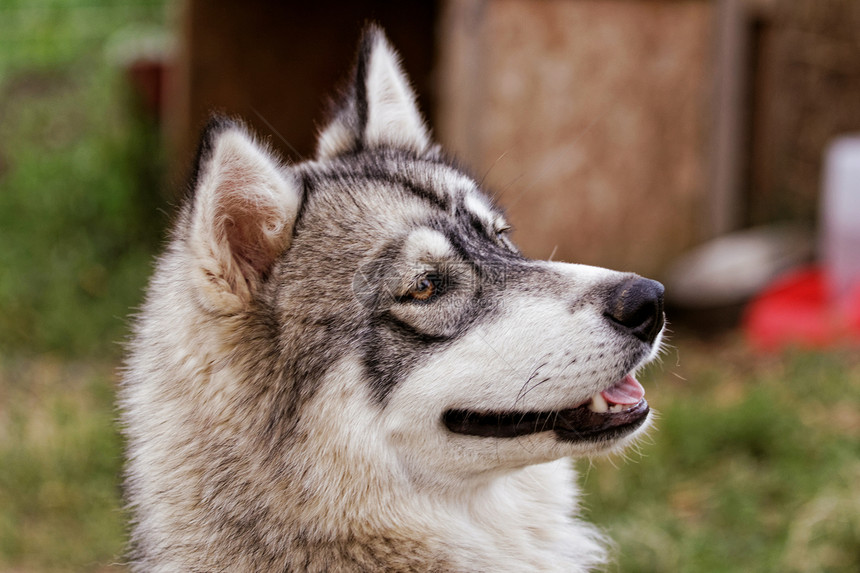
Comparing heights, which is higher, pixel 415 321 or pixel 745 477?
pixel 415 321

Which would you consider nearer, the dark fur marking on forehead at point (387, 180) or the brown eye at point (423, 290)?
the brown eye at point (423, 290)

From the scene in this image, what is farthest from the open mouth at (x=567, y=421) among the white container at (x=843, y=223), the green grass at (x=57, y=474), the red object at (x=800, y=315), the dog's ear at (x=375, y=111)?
the white container at (x=843, y=223)

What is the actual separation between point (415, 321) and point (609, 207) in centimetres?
535

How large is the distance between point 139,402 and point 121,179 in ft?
20.8

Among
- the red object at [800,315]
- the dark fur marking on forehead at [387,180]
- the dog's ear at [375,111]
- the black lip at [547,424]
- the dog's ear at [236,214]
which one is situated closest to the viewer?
the dog's ear at [236,214]

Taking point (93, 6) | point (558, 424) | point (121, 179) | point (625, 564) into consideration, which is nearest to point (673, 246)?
point (625, 564)

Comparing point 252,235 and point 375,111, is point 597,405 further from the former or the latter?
point 375,111

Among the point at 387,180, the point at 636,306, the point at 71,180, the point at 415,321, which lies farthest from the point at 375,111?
the point at 71,180

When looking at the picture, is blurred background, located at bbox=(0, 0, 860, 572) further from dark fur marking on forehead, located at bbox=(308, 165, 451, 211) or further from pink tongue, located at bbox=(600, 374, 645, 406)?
dark fur marking on forehead, located at bbox=(308, 165, 451, 211)

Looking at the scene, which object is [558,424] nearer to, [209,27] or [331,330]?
[331,330]

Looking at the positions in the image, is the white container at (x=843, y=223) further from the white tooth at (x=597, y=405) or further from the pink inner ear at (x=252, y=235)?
the pink inner ear at (x=252, y=235)

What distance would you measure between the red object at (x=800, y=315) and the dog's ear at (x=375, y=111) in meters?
4.31

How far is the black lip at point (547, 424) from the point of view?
2600 mm

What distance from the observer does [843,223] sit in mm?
7191
